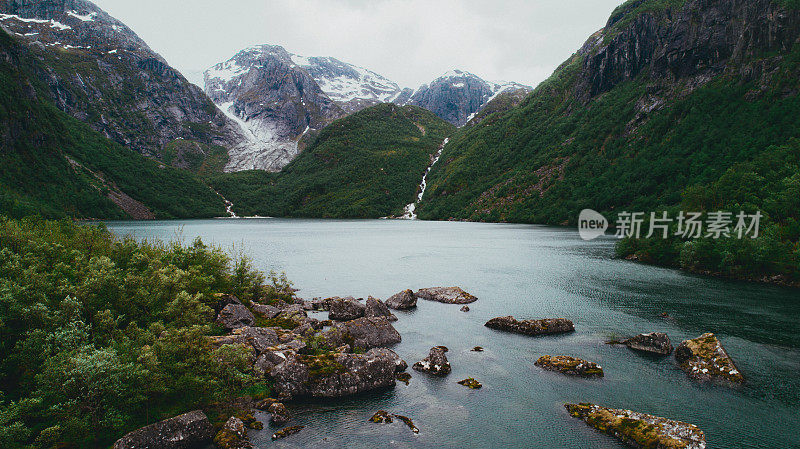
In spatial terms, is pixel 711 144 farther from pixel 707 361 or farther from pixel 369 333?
pixel 369 333

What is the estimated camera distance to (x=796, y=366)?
81.4ft

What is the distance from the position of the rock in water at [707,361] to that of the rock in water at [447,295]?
71.1 ft

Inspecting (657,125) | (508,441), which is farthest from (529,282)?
(657,125)

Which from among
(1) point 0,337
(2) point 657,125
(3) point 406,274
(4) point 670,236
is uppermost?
(2) point 657,125

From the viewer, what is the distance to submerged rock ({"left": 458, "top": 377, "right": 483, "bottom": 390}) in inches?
864

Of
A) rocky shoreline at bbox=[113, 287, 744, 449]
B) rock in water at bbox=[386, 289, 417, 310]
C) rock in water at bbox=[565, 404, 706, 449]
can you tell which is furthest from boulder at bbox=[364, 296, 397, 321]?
rock in water at bbox=[565, 404, 706, 449]

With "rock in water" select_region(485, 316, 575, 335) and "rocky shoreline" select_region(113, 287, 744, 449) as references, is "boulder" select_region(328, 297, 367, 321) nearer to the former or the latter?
"rocky shoreline" select_region(113, 287, 744, 449)

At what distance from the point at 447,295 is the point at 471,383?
893 inches

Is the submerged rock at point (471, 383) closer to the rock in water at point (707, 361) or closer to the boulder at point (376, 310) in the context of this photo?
the boulder at point (376, 310)

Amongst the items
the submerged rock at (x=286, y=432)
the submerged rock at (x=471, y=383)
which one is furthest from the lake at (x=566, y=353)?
the submerged rock at (x=471, y=383)

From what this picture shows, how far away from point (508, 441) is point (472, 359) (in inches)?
362

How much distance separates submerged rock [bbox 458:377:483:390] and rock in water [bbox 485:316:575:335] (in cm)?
1167

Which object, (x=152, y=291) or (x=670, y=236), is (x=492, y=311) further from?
(x=670, y=236)

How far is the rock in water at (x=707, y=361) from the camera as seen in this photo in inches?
898
